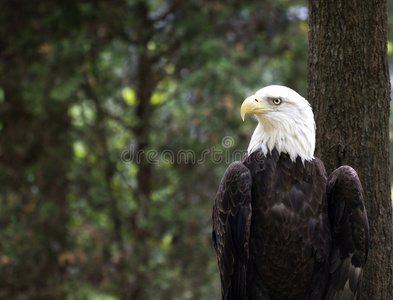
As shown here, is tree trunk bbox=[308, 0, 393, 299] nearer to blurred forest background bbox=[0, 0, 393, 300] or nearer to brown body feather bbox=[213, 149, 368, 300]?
brown body feather bbox=[213, 149, 368, 300]

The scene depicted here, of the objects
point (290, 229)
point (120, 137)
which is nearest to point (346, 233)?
point (290, 229)

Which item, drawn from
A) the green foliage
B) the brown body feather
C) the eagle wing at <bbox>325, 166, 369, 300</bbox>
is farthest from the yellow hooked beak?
the green foliage

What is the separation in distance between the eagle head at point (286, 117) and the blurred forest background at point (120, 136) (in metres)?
3.16

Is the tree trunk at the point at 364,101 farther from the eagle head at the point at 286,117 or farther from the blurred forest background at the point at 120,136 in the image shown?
the blurred forest background at the point at 120,136

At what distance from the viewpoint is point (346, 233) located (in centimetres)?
322

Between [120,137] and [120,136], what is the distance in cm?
2

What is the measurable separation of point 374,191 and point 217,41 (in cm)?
356

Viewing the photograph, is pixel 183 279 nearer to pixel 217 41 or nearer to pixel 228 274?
pixel 217 41

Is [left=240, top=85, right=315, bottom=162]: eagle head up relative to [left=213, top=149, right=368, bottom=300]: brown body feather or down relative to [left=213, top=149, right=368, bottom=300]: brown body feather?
up

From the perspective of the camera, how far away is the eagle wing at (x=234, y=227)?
3.22 m

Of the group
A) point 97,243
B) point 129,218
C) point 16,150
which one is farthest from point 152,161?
point 16,150

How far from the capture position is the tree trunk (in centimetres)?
326

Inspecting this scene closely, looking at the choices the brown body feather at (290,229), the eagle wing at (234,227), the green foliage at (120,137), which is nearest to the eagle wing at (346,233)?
the brown body feather at (290,229)

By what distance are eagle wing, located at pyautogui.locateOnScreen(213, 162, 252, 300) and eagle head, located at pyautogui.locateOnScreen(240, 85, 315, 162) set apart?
0.29 m
